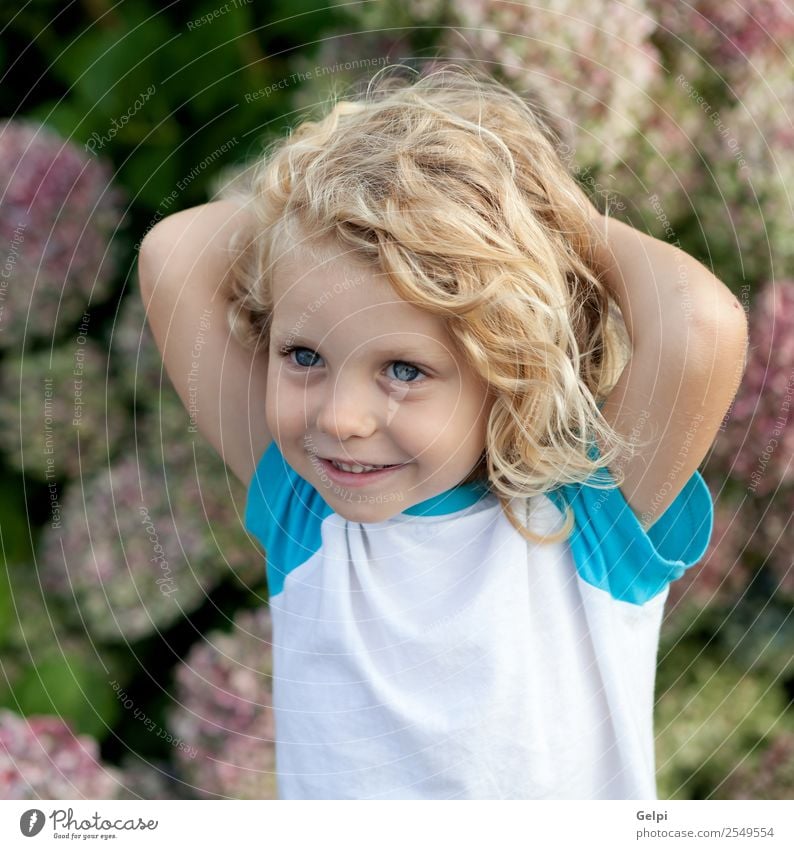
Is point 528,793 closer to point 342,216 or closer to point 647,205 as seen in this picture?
point 342,216

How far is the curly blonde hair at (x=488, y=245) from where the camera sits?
579 mm

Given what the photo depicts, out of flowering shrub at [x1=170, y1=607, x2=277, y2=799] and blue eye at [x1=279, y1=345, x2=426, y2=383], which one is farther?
flowering shrub at [x1=170, y1=607, x2=277, y2=799]

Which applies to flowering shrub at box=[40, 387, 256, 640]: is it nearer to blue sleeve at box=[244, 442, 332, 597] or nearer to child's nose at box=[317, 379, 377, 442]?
blue sleeve at box=[244, 442, 332, 597]

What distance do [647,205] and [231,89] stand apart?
0.53m

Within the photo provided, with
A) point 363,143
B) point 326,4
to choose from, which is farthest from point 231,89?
point 363,143

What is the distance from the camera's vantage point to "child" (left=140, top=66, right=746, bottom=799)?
1.93 ft

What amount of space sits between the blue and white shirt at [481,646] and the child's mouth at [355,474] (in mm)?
39

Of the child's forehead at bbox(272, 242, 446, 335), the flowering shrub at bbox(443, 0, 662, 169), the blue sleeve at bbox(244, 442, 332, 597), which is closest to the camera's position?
the child's forehead at bbox(272, 242, 446, 335)

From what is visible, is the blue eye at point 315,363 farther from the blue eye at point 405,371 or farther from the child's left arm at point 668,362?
the child's left arm at point 668,362

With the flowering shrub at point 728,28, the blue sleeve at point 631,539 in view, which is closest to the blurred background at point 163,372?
the flowering shrub at point 728,28

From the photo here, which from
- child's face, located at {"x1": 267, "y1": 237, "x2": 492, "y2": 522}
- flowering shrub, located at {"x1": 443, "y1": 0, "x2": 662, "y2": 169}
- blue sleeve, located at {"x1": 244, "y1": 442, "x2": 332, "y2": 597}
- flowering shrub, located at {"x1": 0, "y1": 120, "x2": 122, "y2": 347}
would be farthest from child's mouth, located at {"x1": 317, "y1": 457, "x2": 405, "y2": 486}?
flowering shrub, located at {"x1": 0, "y1": 120, "x2": 122, "y2": 347}

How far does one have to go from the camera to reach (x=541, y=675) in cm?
69

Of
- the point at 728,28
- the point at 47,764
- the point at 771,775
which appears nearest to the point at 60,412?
the point at 47,764

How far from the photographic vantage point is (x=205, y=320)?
0.75 m
